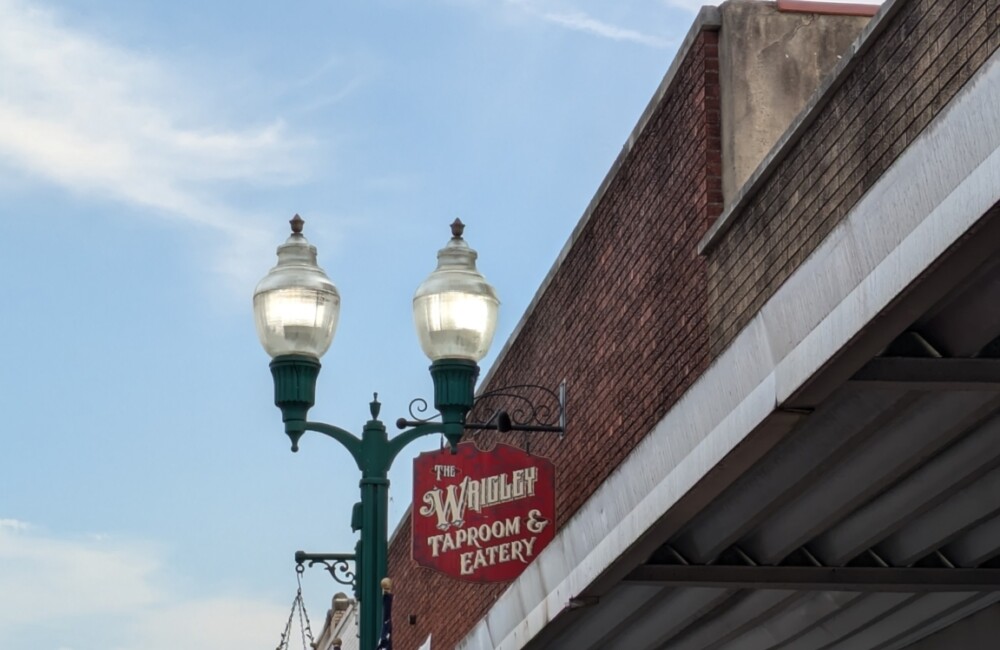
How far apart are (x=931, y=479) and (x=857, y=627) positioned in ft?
11.3

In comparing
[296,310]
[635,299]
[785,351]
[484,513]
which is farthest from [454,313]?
[484,513]

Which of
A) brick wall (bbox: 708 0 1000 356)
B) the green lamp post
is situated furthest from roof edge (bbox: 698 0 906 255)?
the green lamp post

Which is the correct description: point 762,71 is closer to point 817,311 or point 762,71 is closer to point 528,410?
point 528,410

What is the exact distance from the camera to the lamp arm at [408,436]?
1177 cm

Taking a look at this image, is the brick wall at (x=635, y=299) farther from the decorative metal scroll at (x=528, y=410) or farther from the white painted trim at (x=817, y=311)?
the white painted trim at (x=817, y=311)

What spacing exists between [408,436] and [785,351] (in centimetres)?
461

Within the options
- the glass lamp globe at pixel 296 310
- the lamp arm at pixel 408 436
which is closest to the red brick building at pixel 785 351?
the lamp arm at pixel 408 436

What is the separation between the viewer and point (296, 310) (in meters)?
11.4

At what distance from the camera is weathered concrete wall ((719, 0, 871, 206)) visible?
1433 centimetres

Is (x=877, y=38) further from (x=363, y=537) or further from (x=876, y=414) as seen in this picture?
(x=363, y=537)

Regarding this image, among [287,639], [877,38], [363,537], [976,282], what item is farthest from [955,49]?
[287,639]

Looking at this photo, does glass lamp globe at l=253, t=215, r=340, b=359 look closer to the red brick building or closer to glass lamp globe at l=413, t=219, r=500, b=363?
glass lamp globe at l=413, t=219, r=500, b=363

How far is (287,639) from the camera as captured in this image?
16.4 metres

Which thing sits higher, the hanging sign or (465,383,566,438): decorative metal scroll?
(465,383,566,438): decorative metal scroll
